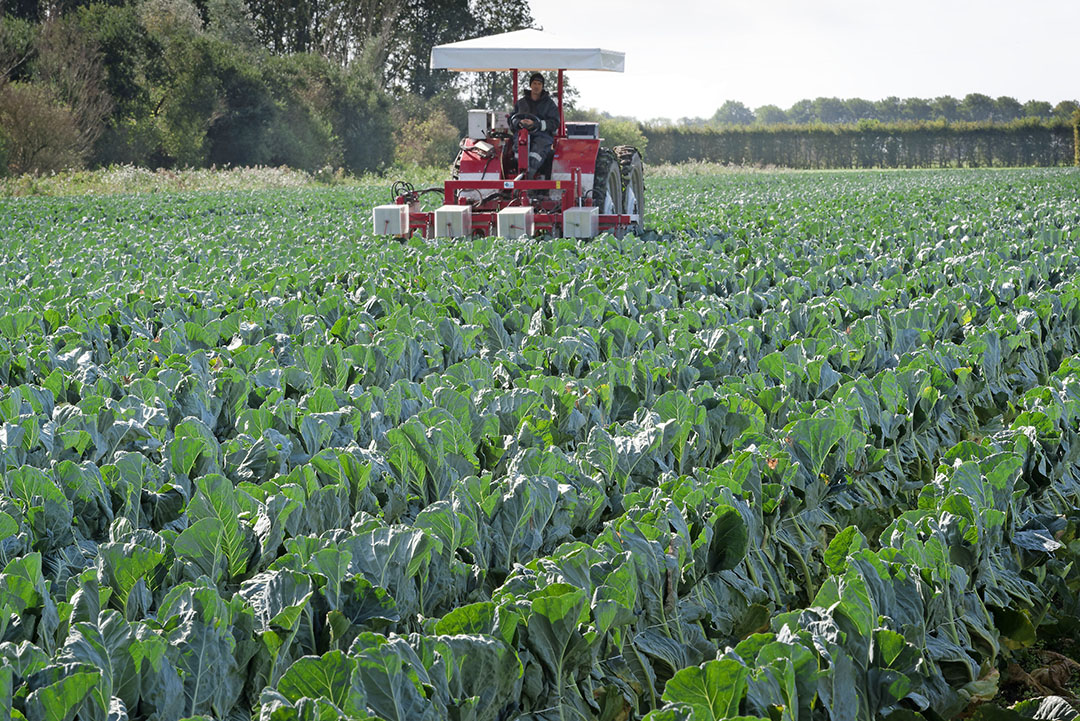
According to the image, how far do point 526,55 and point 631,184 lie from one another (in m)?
2.87

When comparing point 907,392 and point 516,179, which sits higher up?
point 516,179

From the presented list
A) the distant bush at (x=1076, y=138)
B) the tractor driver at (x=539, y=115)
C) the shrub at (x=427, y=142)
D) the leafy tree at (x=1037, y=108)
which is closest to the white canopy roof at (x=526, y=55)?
the tractor driver at (x=539, y=115)

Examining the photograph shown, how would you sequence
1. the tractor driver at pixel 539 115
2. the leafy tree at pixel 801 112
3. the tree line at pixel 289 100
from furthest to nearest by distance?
the leafy tree at pixel 801 112, the tree line at pixel 289 100, the tractor driver at pixel 539 115

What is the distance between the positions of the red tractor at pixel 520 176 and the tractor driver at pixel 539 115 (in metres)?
0.10

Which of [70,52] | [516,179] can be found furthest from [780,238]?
[70,52]

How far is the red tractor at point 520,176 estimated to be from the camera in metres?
11.3

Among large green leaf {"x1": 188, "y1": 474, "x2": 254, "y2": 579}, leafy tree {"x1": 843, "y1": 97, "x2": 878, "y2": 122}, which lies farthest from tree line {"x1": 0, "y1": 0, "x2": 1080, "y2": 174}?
leafy tree {"x1": 843, "y1": 97, "x2": 878, "y2": 122}

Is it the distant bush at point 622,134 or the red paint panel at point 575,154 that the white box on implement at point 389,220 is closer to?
the red paint panel at point 575,154

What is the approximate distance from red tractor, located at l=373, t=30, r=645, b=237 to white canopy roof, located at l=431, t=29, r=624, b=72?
0.04ft

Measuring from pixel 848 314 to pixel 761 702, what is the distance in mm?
4584

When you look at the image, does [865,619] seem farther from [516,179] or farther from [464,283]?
[516,179]

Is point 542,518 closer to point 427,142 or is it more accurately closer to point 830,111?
point 427,142

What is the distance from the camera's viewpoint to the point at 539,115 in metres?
12.1

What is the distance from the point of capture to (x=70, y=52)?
3422 centimetres
